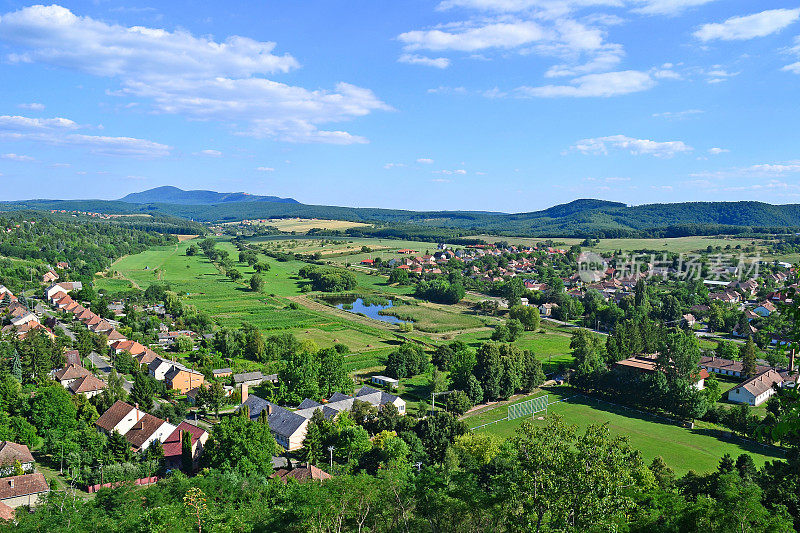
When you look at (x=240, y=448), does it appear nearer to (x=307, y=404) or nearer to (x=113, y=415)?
(x=307, y=404)

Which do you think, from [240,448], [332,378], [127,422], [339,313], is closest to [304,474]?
[240,448]

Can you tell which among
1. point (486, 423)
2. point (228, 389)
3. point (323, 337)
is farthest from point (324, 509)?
point (323, 337)

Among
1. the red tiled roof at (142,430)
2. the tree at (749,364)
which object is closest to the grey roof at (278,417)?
the red tiled roof at (142,430)

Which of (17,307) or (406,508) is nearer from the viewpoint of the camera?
(406,508)

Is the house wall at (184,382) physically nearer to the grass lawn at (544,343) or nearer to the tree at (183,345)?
the tree at (183,345)

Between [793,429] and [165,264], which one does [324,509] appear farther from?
[165,264]

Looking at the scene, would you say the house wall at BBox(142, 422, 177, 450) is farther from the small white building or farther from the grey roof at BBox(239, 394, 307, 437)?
the small white building

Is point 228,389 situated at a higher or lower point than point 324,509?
lower
